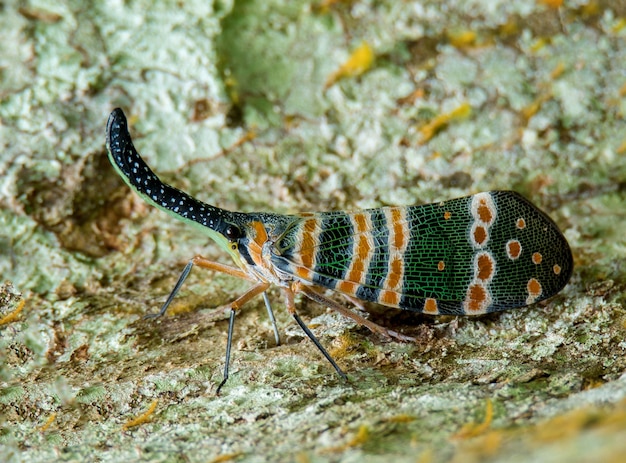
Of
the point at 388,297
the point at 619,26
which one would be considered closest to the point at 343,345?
the point at 388,297

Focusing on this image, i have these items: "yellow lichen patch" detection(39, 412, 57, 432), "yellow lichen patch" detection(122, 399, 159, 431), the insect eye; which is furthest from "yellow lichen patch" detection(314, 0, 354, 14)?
"yellow lichen patch" detection(39, 412, 57, 432)

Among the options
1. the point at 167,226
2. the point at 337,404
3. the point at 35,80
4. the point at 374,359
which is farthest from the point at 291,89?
the point at 337,404

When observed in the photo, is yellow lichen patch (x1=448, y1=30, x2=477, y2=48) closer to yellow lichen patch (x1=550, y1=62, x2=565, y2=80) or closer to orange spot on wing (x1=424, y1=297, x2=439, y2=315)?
yellow lichen patch (x1=550, y1=62, x2=565, y2=80)

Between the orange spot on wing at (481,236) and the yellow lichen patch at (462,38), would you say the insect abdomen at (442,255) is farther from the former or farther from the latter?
the yellow lichen patch at (462,38)

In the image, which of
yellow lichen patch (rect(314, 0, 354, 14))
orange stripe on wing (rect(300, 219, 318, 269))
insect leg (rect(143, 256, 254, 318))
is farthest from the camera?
yellow lichen patch (rect(314, 0, 354, 14))

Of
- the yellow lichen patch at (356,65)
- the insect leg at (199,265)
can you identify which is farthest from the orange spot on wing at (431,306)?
the yellow lichen patch at (356,65)

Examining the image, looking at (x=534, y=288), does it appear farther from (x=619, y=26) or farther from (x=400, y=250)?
(x=619, y=26)

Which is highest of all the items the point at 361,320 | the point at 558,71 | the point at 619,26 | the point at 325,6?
the point at 325,6
